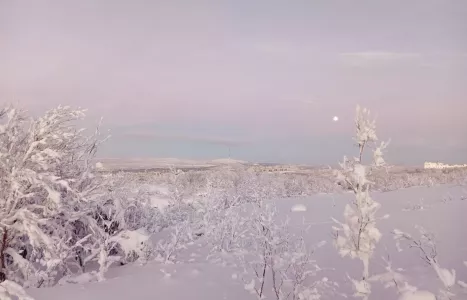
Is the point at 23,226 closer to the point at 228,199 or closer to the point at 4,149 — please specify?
the point at 4,149

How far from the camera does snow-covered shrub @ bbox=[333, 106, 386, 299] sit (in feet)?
21.9

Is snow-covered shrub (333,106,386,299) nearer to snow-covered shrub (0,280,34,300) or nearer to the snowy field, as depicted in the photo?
the snowy field

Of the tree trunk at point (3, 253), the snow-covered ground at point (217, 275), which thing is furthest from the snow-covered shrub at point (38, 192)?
the snow-covered ground at point (217, 275)

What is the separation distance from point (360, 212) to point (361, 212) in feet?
0.13

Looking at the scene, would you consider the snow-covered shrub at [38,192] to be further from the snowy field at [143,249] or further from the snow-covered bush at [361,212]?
the snow-covered bush at [361,212]

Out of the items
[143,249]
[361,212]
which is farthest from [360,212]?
[143,249]

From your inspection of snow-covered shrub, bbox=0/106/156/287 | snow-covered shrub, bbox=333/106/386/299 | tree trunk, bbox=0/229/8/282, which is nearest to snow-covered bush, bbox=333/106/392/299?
snow-covered shrub, bbox=333/106/386/299

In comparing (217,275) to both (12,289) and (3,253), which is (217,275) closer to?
A: (3,253)

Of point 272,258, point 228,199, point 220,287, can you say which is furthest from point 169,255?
point 228,199

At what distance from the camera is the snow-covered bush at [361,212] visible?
667 centimetres

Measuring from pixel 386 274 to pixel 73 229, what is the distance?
6488 millimetres

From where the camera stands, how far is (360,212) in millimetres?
6762

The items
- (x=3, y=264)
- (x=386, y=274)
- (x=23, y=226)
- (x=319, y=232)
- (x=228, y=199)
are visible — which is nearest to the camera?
(x=23, y=226)

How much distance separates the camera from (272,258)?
25.6 ft
